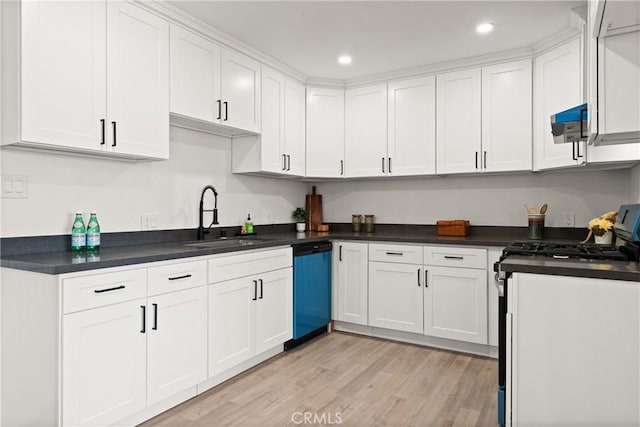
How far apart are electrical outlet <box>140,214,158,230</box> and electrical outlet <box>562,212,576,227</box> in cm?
330

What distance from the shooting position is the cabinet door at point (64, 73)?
1.95m

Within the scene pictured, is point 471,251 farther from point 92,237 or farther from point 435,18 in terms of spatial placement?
point 92,237

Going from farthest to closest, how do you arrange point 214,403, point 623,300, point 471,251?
point 471,251 < point 214,403 < point 623,300

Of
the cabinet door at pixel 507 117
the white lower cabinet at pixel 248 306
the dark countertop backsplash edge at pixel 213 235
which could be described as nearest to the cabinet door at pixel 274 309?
the white lower cabinet at pixel 248 306

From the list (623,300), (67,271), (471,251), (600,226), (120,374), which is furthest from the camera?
(471,251)

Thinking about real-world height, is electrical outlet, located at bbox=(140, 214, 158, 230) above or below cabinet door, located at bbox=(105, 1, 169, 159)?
below

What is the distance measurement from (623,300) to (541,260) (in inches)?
14.0

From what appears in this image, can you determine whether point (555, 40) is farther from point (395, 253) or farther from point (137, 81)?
point (137, 81)

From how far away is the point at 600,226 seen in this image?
2682 millimetres

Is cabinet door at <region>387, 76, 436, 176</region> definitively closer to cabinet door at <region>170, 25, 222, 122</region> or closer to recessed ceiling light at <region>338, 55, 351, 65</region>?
recessed ceiling light at <region>338, 55, 351, 65</region>

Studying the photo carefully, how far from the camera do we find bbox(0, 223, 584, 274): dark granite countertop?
6.33 ft

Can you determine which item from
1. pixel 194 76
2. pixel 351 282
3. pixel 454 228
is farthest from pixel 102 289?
pixel 454 228

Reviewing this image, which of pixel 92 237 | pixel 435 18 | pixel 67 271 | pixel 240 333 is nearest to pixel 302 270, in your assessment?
pixel 240 333

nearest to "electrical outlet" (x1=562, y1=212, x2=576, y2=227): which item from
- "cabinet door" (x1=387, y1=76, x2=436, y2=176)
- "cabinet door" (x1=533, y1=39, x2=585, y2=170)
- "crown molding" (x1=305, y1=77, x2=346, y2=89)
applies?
"cabinet door" (x1=533, y1=39, x2=585, y2=170)
